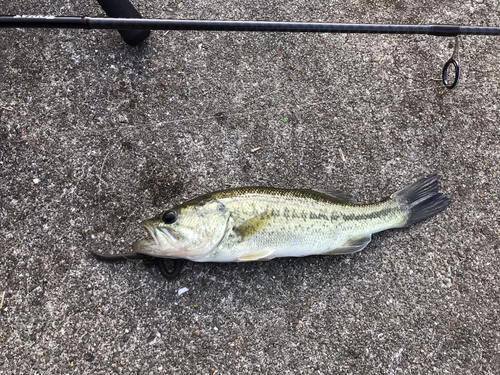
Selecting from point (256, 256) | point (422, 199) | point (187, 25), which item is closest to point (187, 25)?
→ point (187, 25)

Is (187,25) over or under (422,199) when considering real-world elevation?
over

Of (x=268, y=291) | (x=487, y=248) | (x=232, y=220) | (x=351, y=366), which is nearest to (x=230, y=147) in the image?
(x=232, y=220)

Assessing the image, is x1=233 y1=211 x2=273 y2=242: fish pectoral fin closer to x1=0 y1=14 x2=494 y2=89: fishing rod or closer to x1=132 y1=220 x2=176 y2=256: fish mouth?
x1=132 y1=220 x2=176 y2=256: fish mouth

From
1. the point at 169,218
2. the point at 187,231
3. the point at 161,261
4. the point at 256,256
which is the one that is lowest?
the point at 256,256

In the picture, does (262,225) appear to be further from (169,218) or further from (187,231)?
(169,218)

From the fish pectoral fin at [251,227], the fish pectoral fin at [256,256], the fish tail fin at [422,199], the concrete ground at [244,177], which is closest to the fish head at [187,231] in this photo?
the fish pectoral fin at [251,227]

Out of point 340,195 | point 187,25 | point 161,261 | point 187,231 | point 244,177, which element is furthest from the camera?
point 244,177

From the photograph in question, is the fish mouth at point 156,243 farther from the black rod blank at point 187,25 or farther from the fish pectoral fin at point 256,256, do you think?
the black rod blank at point 187,25
